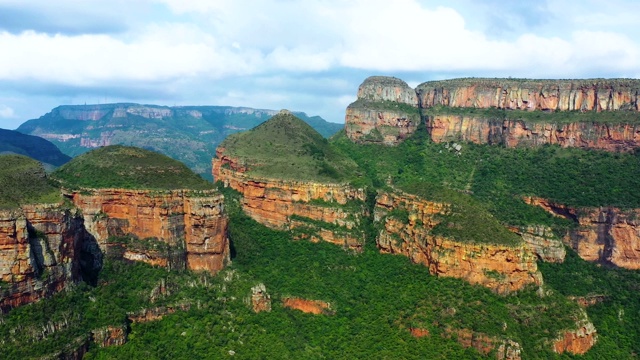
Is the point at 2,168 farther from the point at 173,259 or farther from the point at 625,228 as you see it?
the point at 625,228

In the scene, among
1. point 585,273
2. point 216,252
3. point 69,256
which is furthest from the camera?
point 585,273

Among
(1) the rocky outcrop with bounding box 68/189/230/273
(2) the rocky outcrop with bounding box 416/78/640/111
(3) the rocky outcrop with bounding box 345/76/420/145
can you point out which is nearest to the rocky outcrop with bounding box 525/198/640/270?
(2) the rocky outcrop with bounding box 416/78/640/111

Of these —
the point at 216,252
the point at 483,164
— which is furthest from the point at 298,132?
the point at 216,252

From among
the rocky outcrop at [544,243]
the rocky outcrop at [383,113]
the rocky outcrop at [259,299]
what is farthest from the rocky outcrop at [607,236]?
the rocky outcrop at [383,113]

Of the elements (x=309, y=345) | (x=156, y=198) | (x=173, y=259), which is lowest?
(x=309, y=345)

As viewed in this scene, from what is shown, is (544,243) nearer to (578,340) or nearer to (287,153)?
(578,340)

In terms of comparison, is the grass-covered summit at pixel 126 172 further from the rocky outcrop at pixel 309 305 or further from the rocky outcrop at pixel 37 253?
the rocky outcrop at pixel 309 305

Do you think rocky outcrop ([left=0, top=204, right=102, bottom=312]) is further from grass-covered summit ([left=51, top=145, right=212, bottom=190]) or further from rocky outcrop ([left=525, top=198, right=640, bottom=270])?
rocky outcrop ([left=525, top=198, right=640, bottom=270])
